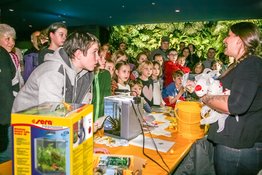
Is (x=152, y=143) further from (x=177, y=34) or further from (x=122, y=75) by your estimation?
(x=177, y=34)

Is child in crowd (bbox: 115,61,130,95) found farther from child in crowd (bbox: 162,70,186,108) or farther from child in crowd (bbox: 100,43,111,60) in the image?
child in crowd (bbox: 162,70,186,108)

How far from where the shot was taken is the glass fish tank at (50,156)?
1052 millimetres

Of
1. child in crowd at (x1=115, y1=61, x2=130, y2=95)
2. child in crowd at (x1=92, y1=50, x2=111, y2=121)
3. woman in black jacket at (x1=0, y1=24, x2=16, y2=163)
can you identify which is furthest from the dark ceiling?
woman in black jacket at (x1=0, y1=24, x2=16, y2=163)

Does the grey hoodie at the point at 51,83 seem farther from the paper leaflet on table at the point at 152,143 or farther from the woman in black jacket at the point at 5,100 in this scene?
the woman in black jacket at the point at 5,100

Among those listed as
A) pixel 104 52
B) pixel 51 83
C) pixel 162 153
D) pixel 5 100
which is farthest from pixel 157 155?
pixel 104 52

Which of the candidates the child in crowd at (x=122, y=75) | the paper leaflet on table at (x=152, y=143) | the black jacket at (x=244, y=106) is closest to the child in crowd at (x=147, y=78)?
the child in crowd at (x=122, y=75)

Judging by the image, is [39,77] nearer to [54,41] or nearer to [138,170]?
[138,170]

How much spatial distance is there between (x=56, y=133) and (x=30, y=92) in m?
0.76

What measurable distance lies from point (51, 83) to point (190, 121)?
51.0 inches

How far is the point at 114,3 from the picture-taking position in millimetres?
8812

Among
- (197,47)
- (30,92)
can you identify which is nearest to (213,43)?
(197,47)

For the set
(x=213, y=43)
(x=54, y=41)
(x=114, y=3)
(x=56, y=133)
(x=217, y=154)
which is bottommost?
(x=217, y=154)

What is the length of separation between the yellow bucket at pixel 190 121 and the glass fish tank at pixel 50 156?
1.51m

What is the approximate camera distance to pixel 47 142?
41.6 inches
